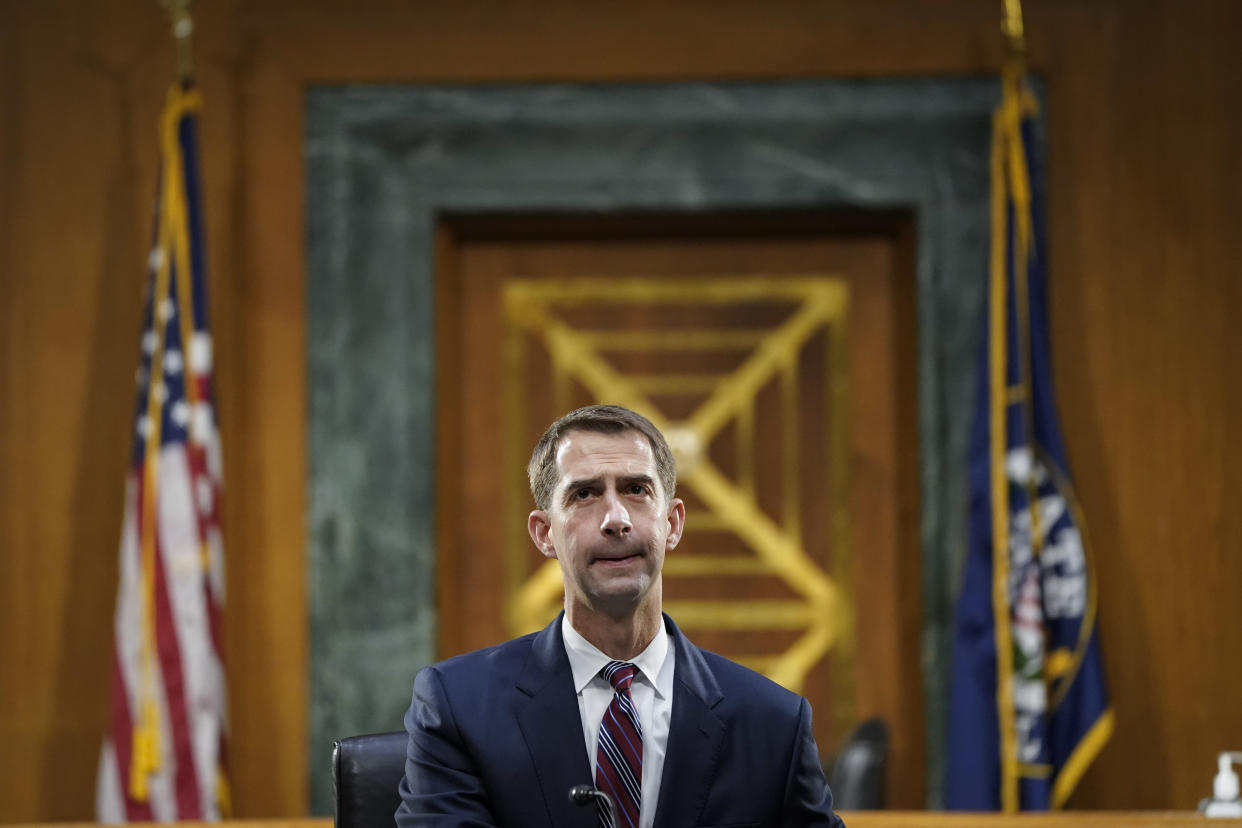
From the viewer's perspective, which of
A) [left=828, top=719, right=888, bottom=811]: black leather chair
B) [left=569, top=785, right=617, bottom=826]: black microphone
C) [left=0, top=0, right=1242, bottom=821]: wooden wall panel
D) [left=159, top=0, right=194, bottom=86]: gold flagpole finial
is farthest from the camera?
[left=0, top=0, right=1242, bottom=821]: wooden wall panel

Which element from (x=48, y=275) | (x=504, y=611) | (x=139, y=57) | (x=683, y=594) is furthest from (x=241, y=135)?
(x=683, y=594)

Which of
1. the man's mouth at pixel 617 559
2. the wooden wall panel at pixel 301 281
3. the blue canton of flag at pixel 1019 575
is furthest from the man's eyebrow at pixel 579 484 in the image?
the wooden wall panel at pixel 301 281

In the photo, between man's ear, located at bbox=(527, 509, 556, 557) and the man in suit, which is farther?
man's ear, located at bbox=(527, 509, 556, 557)

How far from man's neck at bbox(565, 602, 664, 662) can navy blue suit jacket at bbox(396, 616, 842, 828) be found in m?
0.06

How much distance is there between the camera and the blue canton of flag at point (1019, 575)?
12.1ft

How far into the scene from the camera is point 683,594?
4.39 meters

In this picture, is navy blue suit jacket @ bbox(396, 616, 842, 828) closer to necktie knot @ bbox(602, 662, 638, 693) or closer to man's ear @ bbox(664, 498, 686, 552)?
necktie knot @ bbox(602, 662, 638, 693)

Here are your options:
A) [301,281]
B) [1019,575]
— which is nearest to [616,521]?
[1019,575]

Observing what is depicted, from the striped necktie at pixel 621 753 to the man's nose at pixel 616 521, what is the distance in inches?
8.7

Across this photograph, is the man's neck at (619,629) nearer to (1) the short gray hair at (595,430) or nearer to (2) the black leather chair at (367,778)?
(1) the short gray hair at (595,430)

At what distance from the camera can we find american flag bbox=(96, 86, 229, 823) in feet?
12.2

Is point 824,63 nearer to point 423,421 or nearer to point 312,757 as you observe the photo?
point 423,421

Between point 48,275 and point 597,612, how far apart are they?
2.85 metres

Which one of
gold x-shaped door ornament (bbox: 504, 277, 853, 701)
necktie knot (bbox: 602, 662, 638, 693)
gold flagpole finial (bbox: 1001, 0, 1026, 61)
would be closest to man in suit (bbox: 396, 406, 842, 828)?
necktie knot (bbox: 602, 662, 638, 693)
